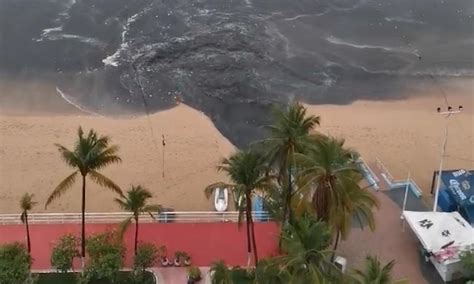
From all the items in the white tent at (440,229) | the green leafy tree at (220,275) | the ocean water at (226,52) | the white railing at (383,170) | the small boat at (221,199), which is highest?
the ocean water at (226,52)

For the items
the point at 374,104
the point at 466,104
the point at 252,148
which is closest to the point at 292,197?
the point at 252,148

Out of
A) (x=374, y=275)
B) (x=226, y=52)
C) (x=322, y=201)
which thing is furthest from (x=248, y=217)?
(x=226, y=52)

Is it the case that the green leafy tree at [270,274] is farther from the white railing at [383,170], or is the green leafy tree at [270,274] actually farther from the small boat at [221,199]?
the white railing at [383,170]

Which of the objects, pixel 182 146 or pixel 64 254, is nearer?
pixel 64 254

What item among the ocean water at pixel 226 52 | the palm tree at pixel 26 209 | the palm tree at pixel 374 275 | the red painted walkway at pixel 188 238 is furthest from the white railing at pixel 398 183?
the palm tree at pixel 26 209

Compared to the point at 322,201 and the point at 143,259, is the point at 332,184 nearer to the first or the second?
the point at 322,201

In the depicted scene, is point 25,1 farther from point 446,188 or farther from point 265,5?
point 446,188

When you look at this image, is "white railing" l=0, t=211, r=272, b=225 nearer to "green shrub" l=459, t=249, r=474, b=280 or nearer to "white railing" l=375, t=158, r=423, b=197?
"white railing" l=375, t=158, r=423, b=197
